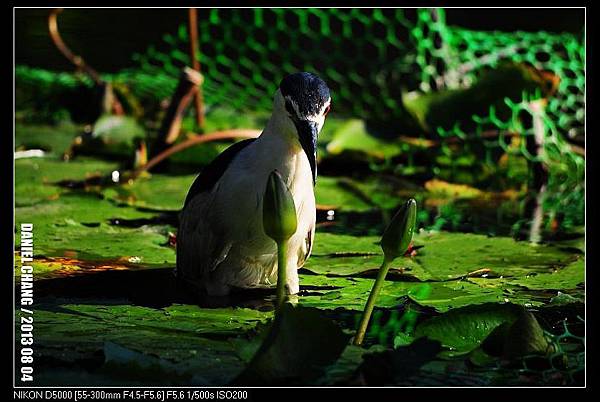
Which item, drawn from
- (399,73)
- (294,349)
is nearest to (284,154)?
(294,349)

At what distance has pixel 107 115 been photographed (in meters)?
7.43

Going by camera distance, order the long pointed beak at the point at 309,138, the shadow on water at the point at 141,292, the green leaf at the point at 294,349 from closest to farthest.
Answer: the green leaf at the point at 294,349 → the long pointed beak at the point at 309,138 → the shadow on water at the point at 141,292

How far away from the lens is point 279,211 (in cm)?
314

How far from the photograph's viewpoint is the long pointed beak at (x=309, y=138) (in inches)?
149

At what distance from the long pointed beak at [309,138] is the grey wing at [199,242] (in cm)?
53

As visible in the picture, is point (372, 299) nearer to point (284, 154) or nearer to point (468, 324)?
point (468, 324)

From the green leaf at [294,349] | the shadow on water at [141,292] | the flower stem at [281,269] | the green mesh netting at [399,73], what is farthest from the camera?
the green mesh netting at [399,73]

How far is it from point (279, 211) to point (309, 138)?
73 centimetres

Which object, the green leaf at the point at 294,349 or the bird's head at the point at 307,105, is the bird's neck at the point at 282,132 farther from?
the green leaf at the point at 294,349

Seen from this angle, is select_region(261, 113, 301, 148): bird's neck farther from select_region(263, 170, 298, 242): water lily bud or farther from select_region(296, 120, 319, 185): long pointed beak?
select_region(263, 170, 298, 242): water lily bud

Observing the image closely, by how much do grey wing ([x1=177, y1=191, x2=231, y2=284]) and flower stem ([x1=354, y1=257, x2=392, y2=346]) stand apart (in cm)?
91

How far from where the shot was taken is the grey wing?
13.8 feet

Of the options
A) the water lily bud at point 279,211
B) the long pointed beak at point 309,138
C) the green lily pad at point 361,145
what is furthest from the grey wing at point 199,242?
the green lily pad at point 361,145

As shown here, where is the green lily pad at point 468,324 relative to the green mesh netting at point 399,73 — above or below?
below
